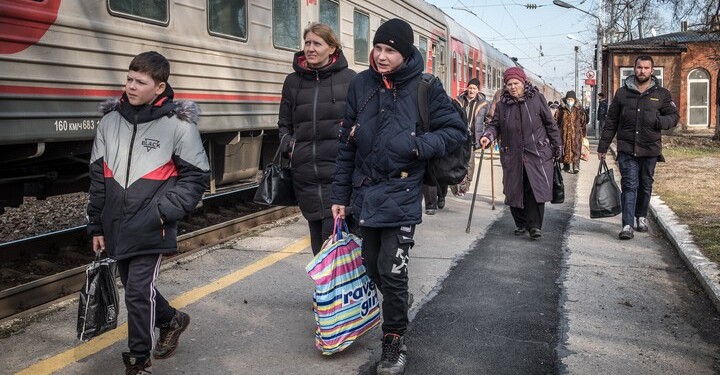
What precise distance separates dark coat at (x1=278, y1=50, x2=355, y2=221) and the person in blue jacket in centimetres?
72

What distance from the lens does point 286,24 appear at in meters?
9.74

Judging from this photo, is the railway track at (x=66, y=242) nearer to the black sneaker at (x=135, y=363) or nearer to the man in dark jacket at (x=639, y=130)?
the black sneaker at (x=135, y=363)

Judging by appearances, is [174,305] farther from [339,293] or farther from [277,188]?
[339,293]

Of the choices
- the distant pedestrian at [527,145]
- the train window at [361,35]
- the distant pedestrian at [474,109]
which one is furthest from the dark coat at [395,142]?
the train window at [361,35]

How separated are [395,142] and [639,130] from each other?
484 cm

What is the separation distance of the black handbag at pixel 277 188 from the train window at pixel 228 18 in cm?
315

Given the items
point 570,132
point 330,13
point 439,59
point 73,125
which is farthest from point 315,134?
point 439,59

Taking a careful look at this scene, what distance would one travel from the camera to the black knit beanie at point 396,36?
4.20 meters

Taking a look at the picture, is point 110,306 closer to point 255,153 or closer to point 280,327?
point 280,327

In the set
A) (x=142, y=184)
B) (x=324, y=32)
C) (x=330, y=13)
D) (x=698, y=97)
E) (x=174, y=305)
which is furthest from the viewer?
(x=698, y=97)

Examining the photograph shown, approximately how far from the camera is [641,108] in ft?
27.5

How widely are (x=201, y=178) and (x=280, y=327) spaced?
1374mm

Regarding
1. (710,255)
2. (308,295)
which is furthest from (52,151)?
(710,255)

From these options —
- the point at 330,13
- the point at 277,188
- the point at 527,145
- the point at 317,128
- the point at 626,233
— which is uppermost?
the point at 330,13
